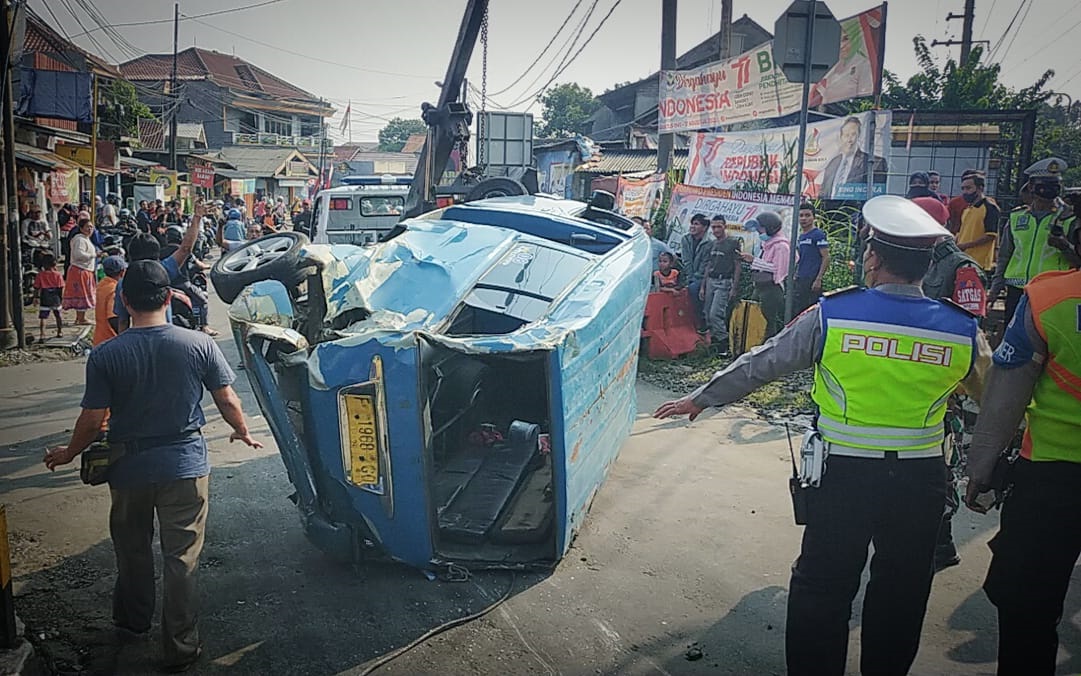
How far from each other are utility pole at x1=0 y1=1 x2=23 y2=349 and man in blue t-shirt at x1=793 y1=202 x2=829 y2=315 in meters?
8.93

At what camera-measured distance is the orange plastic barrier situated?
966cm

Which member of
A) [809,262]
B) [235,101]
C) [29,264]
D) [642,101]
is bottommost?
[29,264]

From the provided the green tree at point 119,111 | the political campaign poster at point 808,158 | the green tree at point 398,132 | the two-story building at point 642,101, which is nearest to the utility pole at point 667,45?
the political campaign poster at point 808,158

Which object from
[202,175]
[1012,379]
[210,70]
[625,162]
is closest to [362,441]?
[1012,379]

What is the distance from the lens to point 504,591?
4164 millimetres

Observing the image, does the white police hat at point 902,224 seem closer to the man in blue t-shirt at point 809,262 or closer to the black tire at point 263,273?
the black tire at point 263,273

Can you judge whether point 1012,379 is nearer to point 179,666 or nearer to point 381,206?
point 179,666

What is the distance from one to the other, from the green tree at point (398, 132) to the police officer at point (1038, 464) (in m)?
111

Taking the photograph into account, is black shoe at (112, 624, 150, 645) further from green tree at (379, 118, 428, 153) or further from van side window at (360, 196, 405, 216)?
green tree at (379, 118, 428, 153)

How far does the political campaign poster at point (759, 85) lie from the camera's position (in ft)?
32.9

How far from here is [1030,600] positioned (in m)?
2.93

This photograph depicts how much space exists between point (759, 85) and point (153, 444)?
10386 mm

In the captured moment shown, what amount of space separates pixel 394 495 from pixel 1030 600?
8.63 ft

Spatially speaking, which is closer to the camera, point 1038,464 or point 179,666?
point 1038,464
